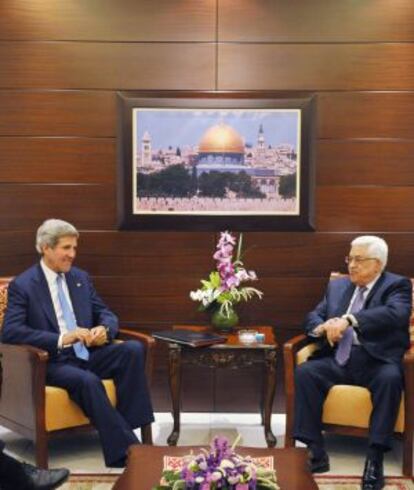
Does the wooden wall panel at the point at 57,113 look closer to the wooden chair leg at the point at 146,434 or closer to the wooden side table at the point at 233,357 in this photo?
the wooden side table at the point at 233,357

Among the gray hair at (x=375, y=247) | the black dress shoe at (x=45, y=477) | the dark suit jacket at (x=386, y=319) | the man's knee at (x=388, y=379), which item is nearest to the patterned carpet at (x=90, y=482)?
the black dress shoe at (x=45, y=477)

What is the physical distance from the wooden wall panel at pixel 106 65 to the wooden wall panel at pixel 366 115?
0.79m

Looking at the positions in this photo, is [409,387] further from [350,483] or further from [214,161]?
[214,161]

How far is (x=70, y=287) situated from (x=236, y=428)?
56.5 inches

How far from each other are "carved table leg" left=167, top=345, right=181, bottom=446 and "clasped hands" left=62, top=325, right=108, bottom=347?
A: 42 cm

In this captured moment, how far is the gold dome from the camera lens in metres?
5.09

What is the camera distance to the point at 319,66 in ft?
16.5

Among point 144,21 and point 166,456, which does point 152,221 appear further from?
point 166,456

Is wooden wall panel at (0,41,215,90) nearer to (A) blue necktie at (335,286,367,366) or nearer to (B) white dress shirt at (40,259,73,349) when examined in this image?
(B) white dress shirt at (40,259,73,349)

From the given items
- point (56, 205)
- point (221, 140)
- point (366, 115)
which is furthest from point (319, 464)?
point (56, 205)

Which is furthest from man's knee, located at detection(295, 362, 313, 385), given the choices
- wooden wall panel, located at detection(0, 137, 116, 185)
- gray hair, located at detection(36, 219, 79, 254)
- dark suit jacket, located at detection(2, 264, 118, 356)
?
wooden wall panel, located at detection(0, 137, 116, 185)

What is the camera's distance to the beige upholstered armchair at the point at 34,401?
13.4 ft

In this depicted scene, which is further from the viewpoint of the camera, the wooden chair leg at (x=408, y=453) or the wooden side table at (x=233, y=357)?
the wooden side table at (x=233, y=357)

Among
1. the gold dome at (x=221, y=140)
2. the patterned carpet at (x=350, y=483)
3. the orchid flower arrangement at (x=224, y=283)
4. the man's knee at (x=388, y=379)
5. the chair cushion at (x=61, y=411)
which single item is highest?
the gold dome at (x=221, y=140)
